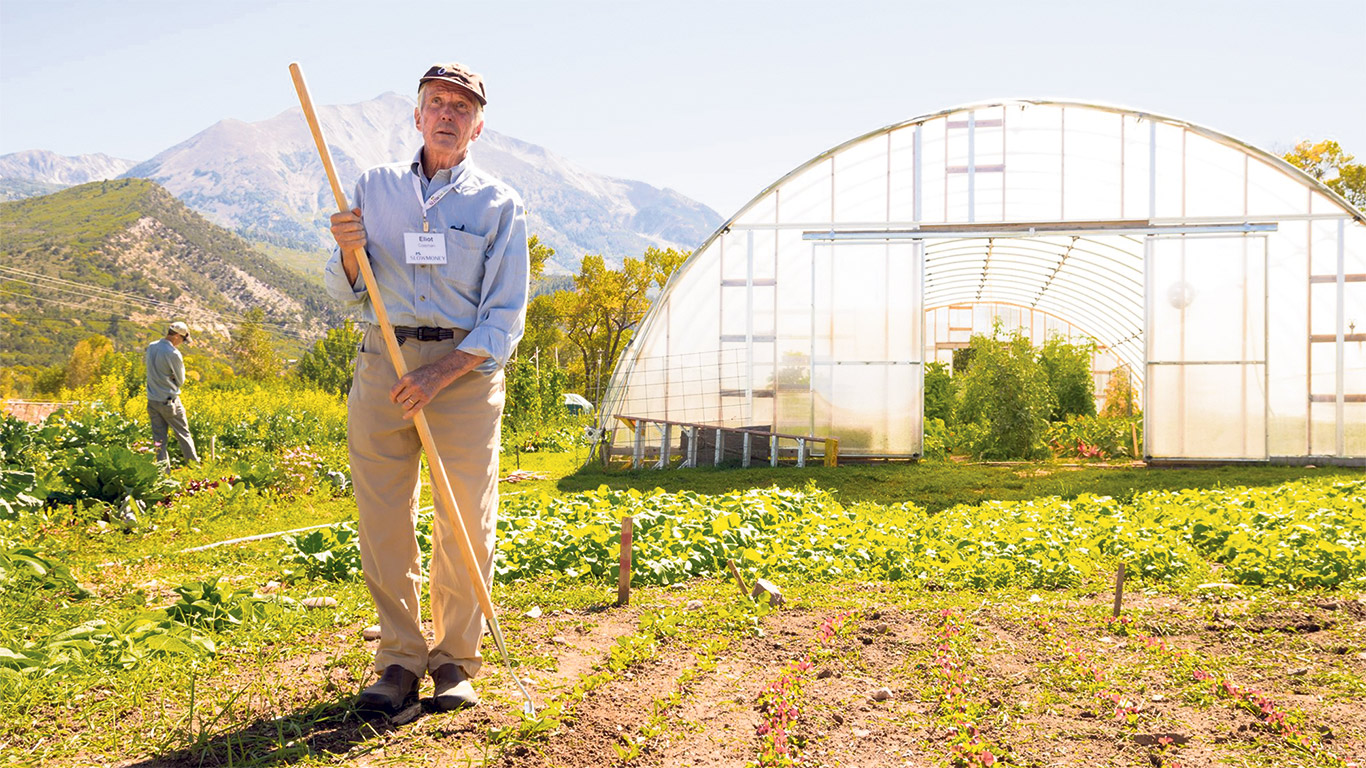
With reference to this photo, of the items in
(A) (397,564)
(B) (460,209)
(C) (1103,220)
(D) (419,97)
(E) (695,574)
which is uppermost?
(C) (1103,220)

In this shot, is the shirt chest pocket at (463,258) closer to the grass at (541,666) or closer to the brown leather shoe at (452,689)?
the brown leather shoe at (452,689)

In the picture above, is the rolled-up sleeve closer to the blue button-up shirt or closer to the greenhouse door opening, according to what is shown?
the blue button-up shirt

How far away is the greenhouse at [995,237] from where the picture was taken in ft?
40.1

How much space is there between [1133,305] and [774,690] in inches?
613

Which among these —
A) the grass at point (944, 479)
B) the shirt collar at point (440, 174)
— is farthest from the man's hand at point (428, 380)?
the grass at point (944, 479)

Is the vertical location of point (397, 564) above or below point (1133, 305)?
below

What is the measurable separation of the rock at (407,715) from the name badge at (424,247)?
1.41 m

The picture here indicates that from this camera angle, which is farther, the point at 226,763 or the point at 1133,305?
the point at 1133,305

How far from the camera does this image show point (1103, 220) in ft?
41.3

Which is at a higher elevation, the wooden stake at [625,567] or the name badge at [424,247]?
the name badge at [424,247]

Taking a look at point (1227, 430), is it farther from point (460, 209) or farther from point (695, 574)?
point (460, 209)

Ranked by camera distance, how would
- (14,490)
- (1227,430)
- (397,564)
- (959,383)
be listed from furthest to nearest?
(959,383)
(1227,430)
(14,490)
(397,564)

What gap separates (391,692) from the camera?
9.62 feet

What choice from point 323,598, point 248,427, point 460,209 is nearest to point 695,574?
point 323,598
